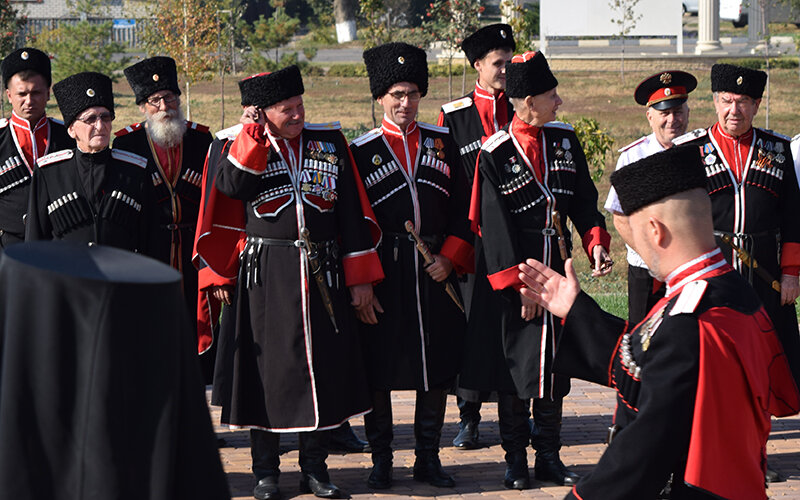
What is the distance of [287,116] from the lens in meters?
5.57

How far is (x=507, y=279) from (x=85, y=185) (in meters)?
2.27

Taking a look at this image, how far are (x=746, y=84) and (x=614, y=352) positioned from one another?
305 cm

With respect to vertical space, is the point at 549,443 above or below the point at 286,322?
below

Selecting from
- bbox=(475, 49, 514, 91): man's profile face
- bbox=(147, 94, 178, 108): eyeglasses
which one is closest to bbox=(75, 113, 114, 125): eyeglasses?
bbox=(147, 94, 178, 108): eyeglasses

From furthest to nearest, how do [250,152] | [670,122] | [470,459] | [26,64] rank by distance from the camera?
[26,64], [670,122], [470,459], [250,152]

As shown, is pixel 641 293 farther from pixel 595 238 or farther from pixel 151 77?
pixel 151 77

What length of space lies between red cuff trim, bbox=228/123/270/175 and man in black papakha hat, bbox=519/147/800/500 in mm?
2361

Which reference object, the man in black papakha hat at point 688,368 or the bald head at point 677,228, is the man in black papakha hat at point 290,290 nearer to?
the man in black papakha hat at point 688,368

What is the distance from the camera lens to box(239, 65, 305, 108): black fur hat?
5.51m

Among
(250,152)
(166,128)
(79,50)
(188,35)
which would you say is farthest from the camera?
(79,50)

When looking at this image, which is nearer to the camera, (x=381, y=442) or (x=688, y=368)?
(x=688, y=368)

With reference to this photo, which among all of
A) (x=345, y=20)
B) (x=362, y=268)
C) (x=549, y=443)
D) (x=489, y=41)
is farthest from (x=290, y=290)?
(x=345, y=20)

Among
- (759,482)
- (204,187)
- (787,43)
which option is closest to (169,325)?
(759,482)

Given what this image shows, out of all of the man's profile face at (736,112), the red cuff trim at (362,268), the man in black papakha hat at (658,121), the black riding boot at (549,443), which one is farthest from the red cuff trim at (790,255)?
the red cuff trim at (362,268)
